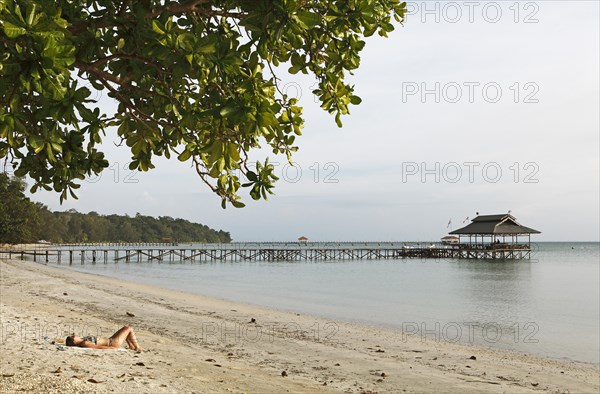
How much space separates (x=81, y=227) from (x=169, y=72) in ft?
444

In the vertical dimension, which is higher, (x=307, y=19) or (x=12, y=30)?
(x=307, y=19)

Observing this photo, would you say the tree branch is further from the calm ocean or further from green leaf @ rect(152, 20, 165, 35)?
the calm ocean

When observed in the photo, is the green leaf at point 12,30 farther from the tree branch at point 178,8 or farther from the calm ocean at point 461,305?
the calm ocean at point 461,305

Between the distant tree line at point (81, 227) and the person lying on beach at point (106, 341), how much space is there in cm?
4823

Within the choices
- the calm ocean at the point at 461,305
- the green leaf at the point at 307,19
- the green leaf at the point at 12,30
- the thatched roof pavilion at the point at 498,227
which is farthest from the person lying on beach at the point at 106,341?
the thatched roof pavilion at the point at 498,227

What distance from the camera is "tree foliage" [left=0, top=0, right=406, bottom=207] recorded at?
2.30 metres

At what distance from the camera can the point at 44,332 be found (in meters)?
9.09

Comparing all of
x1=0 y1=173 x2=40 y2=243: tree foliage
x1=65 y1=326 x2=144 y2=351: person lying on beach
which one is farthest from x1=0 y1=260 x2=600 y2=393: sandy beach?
x1=0 y1=173 x2=40 y2=243: tree foliage

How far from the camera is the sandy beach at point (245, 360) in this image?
634 cm

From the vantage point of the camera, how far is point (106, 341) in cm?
790

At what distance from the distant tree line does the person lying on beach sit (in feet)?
158

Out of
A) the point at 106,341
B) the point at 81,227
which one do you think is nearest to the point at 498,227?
the point at 106,341

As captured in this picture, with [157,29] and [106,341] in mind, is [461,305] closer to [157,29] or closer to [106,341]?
[106,341]

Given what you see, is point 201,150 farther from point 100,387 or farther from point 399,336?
point 399,336
